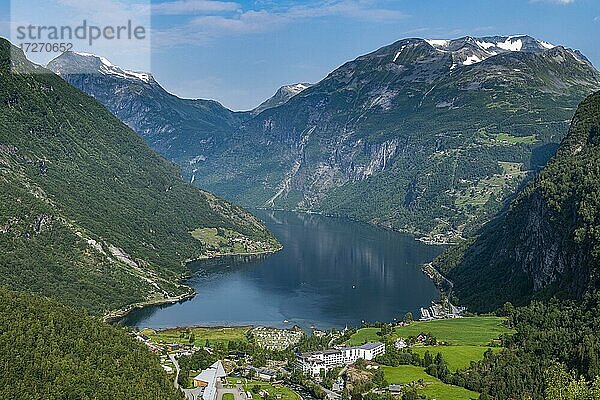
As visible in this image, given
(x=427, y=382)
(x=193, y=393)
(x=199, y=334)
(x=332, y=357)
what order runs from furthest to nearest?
1. (x=199, y=334)
2. (x=332, y=357)
3. (x=427, y=382)
4. (x=193, y=393)

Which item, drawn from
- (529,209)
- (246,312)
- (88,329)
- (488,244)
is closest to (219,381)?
(88,329)

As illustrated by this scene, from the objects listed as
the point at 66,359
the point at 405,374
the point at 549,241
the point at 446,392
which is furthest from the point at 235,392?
the point at 549,241

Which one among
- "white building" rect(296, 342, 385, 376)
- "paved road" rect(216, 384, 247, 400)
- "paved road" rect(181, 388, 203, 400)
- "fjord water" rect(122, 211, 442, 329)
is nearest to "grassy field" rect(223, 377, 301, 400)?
"paved road" rect(216, 384, 247, 400)

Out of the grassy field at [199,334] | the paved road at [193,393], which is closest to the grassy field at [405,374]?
the paved road at [193,393]

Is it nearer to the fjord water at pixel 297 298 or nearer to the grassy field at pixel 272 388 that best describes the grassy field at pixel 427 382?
the grassy field at pixel 272 388

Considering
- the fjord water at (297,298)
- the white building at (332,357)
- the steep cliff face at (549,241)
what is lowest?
the white building at (332,357)

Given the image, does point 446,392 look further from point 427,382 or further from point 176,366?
point 176,366
